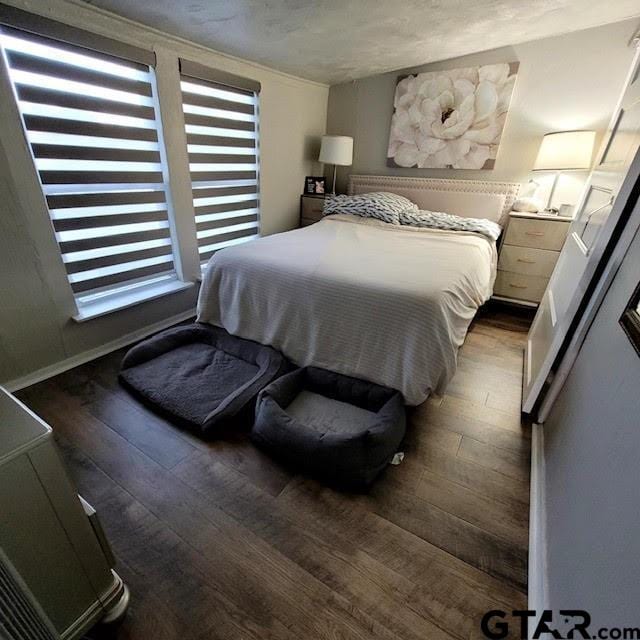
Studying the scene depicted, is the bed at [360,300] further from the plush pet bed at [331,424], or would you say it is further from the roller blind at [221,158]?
the roller blind at [221,158]


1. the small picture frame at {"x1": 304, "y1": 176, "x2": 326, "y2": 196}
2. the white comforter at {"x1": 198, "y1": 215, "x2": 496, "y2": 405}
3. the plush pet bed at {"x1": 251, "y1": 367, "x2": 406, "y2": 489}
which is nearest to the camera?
the plush pet bed at {"x1": 251, "y1": 367, "x2": 406, "y2": 489}

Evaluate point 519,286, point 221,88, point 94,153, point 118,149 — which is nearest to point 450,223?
point 519,286

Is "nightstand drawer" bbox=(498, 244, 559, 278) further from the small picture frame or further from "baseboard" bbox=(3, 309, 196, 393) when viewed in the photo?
"baseboard" bbox=(3, 309, 196, 393)

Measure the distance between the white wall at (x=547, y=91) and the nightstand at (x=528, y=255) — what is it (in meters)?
0.49

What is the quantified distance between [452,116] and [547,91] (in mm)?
741

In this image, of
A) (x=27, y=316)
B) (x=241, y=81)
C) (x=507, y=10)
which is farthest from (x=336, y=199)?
(x=27, y=316)

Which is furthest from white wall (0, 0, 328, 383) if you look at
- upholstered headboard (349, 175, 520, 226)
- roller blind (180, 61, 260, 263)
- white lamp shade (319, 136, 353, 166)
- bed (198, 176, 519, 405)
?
upholstered headboard (349, 175, 520, 226)

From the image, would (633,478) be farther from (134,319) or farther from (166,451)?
(134,319)

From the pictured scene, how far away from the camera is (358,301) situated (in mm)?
1636

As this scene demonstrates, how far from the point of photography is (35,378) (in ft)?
6.29

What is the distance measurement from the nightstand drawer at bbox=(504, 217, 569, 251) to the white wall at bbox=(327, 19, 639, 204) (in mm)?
481

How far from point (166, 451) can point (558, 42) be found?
13.1ft

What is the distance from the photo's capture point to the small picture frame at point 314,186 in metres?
3.70

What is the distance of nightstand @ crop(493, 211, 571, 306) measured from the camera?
8.72 feet
